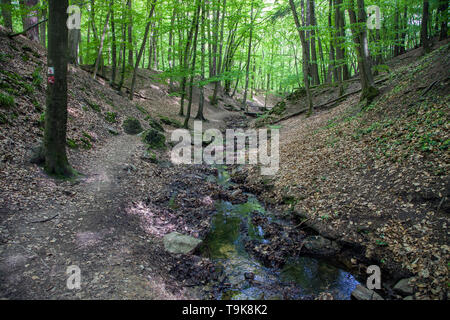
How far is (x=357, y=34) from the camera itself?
32.8 ft

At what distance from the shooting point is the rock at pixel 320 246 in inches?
218

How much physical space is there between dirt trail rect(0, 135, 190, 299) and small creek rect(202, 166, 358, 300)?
140 centimetres

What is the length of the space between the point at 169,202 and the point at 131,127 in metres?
7.00

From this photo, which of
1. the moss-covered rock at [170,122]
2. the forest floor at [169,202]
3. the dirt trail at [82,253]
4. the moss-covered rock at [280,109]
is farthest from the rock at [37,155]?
the moss-covered rock at [280,109]

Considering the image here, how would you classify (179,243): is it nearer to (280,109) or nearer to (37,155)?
(37,155)

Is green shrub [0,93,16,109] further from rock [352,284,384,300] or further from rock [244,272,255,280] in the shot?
rock [352,284,384,300]

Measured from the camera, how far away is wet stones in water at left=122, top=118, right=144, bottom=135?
12.9 metres

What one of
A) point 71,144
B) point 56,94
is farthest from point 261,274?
point 71,144

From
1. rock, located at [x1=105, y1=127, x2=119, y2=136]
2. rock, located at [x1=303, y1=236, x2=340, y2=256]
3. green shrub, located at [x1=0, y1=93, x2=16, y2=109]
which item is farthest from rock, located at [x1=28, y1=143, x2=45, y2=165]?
rock, located at [x1=303, y1=236, x2=340, y2=256]

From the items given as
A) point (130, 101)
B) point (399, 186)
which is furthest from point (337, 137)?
point (130, 101)

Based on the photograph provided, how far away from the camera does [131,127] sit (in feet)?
42.7

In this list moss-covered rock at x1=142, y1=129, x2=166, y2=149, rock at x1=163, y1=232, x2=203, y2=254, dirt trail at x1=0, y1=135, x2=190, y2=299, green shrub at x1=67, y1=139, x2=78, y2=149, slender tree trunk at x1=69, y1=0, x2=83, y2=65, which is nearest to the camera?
dirt trail at x1=0, y1=135, x2=190, y2=299

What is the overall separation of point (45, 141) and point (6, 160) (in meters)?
0.96

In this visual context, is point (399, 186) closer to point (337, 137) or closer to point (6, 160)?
point (337, 137)
